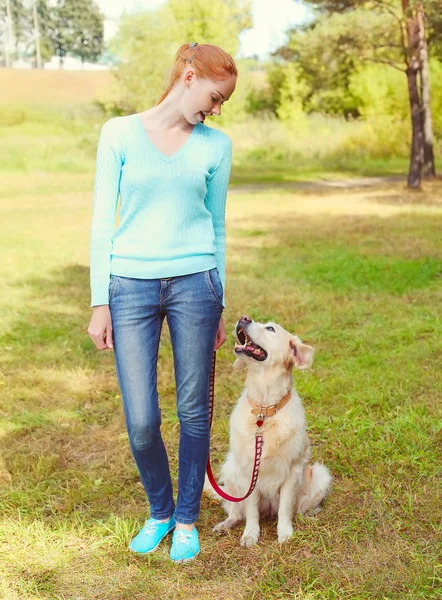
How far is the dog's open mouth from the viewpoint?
11.3 feet

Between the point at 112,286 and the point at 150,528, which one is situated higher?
the point at 112,286

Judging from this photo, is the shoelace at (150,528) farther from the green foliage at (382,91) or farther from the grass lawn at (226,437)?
the green foliage at (382,91)

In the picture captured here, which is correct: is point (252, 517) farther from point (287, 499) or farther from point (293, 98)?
point (293, 98)

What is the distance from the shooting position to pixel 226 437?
15.7 feet

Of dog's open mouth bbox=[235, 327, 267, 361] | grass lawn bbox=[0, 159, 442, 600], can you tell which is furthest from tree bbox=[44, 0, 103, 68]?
dog's open mouth bbox=[235, 327, 267, 361]

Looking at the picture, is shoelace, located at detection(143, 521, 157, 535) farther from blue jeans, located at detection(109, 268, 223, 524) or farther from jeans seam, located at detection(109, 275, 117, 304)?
jeans seam, located at detection(109, 275, 117, 304)

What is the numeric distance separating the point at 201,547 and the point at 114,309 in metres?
1.27

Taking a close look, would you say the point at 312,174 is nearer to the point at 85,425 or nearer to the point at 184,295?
the point at 85,425

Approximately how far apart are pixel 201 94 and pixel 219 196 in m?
0.44

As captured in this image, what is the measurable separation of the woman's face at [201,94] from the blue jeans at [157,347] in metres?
0.64

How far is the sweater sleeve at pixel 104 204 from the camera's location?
279cm

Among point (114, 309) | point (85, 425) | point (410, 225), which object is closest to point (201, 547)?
point (114, 309)

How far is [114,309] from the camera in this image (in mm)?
2910

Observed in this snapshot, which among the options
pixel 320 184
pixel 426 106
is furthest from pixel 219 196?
pixel 320 184
